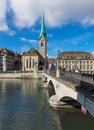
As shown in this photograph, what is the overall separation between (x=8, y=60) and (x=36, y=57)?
1601 centimetres

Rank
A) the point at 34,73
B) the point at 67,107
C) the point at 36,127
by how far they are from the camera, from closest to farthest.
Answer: the point at 36,127
the point at 67,107
the point at 34,73

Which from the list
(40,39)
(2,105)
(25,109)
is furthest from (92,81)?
(40,39)

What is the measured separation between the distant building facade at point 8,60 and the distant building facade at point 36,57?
8208 mm

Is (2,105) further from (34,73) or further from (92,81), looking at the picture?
(34,73)

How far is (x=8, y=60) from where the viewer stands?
14888 cm

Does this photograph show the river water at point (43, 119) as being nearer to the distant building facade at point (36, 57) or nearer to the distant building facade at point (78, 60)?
the distant building facade at point (36, 57)

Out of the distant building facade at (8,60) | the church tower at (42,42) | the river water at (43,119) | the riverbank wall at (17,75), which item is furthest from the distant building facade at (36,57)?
the river water at (43,119)

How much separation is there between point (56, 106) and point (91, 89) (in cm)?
1617

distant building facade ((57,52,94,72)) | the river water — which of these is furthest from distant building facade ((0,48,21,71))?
the river water

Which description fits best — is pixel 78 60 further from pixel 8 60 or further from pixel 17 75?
pixel 17 75

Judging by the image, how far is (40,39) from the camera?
163m

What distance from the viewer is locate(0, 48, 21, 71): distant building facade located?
142125 mm

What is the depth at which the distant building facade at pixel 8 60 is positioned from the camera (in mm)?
142125

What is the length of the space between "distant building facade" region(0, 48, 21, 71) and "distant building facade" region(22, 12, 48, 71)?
8.21 meters
